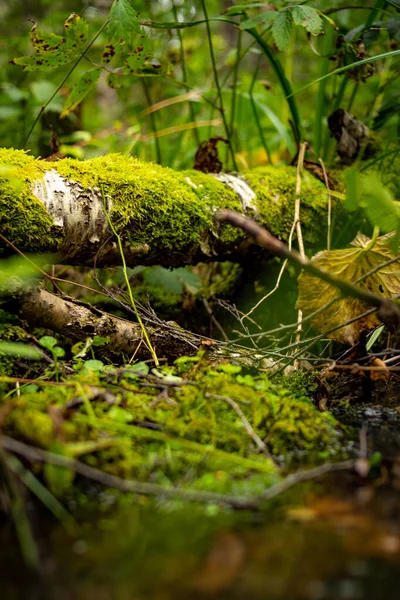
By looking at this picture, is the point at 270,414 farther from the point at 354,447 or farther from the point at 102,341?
the point at 102,341

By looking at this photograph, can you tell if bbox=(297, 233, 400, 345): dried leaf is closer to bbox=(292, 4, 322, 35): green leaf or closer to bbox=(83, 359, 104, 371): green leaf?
bbox=(83, 359, 104, 371): green leaf

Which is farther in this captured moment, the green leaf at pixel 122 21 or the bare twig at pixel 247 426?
the green leaf at pixel 122 21

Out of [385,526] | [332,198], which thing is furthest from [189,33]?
[385,526]

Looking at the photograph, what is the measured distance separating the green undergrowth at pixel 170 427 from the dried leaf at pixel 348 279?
1.19ft

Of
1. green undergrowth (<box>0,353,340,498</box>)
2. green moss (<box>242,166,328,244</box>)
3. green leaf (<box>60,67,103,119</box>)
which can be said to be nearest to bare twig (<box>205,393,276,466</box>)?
green undergrowth (<box>0,353,340,498</box>)

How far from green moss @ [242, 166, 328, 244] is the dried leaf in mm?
663

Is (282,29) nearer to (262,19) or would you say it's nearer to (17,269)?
(262,19)

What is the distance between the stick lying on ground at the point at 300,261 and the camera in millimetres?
1148

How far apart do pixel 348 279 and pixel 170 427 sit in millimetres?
955

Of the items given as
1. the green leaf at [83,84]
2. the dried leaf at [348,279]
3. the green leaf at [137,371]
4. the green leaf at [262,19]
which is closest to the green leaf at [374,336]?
the dried leaf at [348,279]

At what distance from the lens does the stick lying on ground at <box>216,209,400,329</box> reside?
1.15 m

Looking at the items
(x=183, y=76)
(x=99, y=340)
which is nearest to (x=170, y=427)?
(x=99, y=340)

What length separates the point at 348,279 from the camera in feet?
6.15

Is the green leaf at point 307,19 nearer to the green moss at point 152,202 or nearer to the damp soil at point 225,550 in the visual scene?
the green moss at point 152,202
